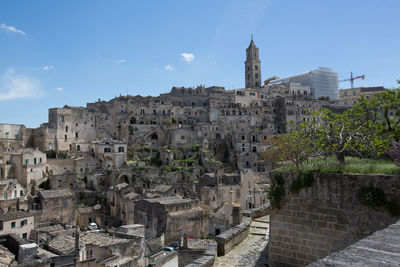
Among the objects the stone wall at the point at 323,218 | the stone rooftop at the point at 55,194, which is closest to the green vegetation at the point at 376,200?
the stone wall at the point at 323,218

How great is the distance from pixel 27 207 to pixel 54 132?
76.9ft

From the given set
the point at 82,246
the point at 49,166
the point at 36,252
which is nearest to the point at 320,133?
the point at 82,246

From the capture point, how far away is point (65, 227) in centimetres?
2941

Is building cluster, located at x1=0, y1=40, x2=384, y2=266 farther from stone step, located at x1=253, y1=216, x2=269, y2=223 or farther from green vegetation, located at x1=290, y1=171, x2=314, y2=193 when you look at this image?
green vegetation, located at x1=290, y1=171, x2=314, y2=193

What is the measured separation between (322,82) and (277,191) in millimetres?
83114

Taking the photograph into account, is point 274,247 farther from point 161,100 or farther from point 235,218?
point 161,100

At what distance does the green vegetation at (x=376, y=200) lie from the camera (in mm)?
5938

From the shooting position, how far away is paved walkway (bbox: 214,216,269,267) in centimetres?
859

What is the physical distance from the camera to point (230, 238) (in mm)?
9633

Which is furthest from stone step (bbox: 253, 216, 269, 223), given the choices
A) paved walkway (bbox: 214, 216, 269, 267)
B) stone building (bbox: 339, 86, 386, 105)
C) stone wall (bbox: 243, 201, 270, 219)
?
stone building (bbox: 339, 86, 386, 105)

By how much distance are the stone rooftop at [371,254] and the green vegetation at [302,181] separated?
12.5ft

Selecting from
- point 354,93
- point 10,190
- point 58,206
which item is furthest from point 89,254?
point 354,93

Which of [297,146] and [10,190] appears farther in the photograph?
[10,190]

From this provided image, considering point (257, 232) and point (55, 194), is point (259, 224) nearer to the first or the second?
point (257, 232)
